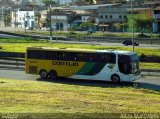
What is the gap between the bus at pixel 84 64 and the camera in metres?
30.0

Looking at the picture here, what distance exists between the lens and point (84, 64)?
102ft

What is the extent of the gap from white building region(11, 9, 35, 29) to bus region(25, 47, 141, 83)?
10311 cm

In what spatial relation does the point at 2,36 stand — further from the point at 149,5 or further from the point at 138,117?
the point at 138,117

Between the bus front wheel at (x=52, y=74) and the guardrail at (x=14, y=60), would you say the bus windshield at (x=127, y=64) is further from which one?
the guardrail at (x=14, y=60)

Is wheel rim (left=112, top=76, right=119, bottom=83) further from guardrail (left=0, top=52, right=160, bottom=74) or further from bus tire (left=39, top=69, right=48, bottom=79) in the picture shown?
guardrail (left=0, top=52, right=160, bottom=74)

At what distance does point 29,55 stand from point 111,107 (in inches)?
717

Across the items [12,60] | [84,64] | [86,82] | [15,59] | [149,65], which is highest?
[84,64]

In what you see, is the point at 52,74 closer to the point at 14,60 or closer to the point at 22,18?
the point at 14,60

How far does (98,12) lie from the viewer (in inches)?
4350

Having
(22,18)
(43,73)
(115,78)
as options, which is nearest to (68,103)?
(115,78)

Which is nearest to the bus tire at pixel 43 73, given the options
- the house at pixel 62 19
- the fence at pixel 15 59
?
the fence at pixel 15 59

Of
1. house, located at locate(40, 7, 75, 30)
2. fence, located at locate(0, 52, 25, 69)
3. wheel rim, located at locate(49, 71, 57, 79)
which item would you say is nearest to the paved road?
wheel rim, located at locate(49, 71, 57, 79)

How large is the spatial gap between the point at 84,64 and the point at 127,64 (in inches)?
137

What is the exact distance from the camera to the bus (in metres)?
30.0
